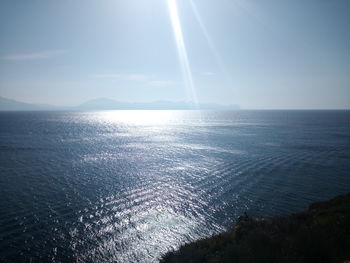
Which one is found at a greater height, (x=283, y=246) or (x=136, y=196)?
(x=283, y=246)

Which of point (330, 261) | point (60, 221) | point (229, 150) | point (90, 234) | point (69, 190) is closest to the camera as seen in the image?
point (330, 261)

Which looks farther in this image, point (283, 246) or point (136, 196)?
point (136, 196)

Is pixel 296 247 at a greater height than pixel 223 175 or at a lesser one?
greater

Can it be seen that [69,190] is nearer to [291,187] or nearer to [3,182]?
[3,182]

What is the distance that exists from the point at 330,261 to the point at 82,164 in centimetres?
5224

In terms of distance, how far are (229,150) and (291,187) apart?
113ft

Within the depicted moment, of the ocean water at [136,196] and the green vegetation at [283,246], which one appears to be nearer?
the green vegetation at [283,246]

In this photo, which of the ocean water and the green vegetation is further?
the ocean water

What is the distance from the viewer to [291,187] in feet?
129

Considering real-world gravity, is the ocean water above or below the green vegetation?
below

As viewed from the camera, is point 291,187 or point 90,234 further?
point 291,187

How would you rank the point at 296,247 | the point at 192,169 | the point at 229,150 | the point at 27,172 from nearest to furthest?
1. the point at 296,247
2. the point at 27,172
3. the point at 192,169
4. the point at 229,150

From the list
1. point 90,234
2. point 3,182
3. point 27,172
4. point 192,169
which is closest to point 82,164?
point 27,172

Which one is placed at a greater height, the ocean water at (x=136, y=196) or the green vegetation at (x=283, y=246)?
the green vegetation at (x=283, y=246)
